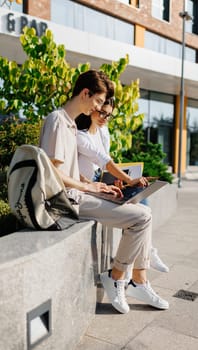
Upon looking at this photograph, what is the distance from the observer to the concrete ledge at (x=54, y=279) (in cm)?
214

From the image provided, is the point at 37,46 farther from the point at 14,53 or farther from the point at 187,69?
the point at 187,69

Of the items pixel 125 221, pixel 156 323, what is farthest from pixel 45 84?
pixel 156 323

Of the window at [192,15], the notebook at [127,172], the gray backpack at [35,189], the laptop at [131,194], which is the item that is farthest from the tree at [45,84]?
the window at [192,15]

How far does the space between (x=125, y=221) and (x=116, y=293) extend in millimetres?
638

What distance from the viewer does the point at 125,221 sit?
127 inches

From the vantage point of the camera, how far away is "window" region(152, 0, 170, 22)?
2153 centimetres

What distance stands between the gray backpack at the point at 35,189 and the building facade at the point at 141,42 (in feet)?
33.5

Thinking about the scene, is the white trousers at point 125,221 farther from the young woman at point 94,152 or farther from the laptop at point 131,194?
the young woman at point 94,152

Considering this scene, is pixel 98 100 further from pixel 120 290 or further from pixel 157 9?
pixel 157 9

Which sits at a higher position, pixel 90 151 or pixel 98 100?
pixel 98 100

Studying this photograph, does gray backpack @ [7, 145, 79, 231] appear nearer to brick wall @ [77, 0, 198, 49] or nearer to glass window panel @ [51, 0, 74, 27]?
glass window panel @ [51, 0, 74, 27]

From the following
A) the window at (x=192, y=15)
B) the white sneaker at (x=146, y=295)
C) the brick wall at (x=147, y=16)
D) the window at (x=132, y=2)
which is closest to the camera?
the white sneaker at (x=146, y=295)

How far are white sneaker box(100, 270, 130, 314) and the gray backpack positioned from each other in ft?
2.76

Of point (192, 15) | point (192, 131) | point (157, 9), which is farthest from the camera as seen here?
point (192, 131)
